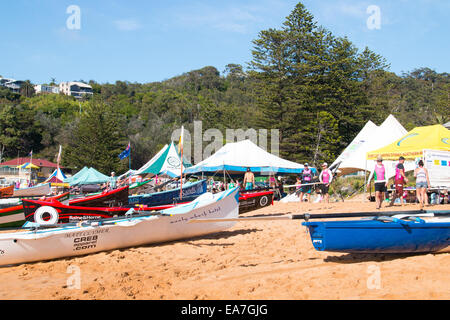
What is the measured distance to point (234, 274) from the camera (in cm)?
562

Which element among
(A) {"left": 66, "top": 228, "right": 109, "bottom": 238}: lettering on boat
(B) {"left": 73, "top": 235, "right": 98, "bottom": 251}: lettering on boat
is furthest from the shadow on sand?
(B) {"left": 73, "top": 235, "right": 98, "bottom": 251}: lettering on boat

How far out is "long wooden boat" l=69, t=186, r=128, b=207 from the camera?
957 cm

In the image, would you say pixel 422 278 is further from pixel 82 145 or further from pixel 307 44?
pixel 82 145

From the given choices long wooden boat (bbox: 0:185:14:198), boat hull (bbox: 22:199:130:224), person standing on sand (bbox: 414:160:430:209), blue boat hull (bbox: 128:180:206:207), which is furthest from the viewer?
long wooden boat (bbox: 0:185:14:198)

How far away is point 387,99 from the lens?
132 ft

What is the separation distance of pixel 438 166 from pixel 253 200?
592 centimetres

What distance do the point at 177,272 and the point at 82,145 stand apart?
43.1 metres

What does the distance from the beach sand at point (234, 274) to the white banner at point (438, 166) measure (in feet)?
20.6

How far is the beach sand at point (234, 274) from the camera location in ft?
14.9

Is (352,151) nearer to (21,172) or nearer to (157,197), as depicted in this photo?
(157,197)

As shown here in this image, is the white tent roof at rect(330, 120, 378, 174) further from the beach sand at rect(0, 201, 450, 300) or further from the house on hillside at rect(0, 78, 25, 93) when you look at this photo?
the house on hillside at rect(0, 78, 25, 93)

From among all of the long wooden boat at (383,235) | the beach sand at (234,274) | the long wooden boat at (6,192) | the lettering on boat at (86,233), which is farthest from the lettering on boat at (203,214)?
the long wooden boat at (6,192)

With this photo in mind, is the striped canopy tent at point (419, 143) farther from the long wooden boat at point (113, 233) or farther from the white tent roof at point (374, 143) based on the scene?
the long wooden boat at point (113, 233)

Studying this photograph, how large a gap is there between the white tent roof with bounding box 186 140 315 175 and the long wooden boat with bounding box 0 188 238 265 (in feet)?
25.0
